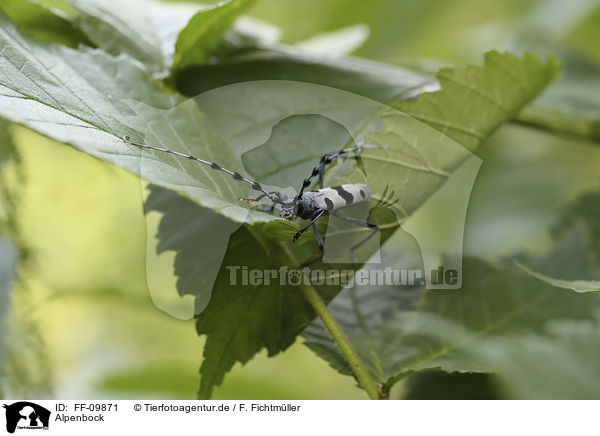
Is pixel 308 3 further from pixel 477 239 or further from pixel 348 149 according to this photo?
pixel 348 149

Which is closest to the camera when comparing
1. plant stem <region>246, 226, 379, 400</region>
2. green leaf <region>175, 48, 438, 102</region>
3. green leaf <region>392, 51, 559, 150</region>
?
plant stem <region>246, 226, 379, 400</region>

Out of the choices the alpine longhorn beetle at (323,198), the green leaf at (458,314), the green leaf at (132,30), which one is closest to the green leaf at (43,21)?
the green leaf at (132,30)

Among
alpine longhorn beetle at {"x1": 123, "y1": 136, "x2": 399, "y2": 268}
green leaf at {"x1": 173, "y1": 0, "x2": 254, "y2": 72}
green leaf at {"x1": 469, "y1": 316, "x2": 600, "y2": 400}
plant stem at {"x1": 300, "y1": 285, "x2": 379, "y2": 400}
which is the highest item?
green leaf at {"x1": 173, "y1": 0, "x2": 254, "y2": 72}

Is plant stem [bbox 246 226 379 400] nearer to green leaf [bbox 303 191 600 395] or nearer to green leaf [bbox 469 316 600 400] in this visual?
green leaf [bbox 303 191 600 395]

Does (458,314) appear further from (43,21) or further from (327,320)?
(43,21)

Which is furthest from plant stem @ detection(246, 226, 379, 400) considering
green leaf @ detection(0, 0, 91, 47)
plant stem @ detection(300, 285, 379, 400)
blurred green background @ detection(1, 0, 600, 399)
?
blurred green background @ detection(1, 0, 600, 399)
